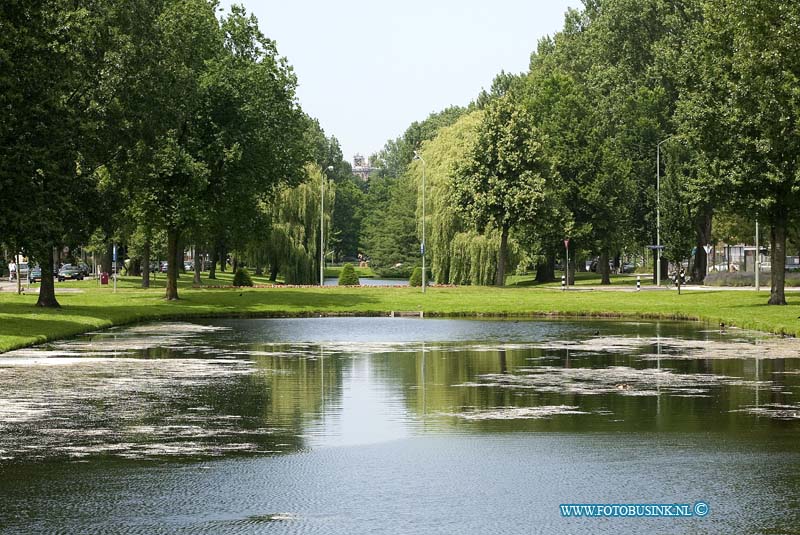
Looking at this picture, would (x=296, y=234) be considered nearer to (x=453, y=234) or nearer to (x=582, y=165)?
(x=453, y=234)

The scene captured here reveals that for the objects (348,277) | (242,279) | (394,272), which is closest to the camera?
(242,279)

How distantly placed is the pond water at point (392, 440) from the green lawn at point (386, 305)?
43.6 ft

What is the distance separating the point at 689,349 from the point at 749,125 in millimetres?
20465

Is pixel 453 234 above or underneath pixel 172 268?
above

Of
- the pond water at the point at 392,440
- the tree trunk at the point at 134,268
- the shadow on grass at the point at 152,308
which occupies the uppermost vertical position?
the tree trunk at the point at 134,268

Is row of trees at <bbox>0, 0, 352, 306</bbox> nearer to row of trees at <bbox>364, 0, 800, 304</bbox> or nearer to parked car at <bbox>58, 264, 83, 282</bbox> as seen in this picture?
row of trees at <bbox>364, 0, 800, 304</bbox>

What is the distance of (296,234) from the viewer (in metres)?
84.7

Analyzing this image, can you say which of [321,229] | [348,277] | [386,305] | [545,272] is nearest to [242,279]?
[321,229]

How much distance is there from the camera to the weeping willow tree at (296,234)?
277 ft

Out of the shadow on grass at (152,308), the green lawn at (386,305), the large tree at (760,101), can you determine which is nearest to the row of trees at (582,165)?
the large tree at (760,101)

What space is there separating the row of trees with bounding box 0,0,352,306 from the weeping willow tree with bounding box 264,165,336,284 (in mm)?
12824

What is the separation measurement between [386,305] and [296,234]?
28.2 metres

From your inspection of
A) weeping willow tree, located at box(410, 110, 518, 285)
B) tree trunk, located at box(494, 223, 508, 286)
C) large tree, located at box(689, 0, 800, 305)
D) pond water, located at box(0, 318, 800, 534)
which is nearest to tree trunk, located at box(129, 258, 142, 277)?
weeping willow tree, located at box(410, 110, 518, 285)

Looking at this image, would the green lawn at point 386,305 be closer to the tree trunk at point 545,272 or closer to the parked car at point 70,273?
the tree trunk at point 545,272
